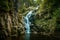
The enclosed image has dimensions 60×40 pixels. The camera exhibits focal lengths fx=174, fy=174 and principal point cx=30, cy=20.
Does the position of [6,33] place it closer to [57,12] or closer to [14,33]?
[14,33]

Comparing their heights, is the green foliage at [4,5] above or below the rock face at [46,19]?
above

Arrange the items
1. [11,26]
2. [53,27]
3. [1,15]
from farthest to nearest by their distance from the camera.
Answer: [53,27] < [11,26] < [1,15]

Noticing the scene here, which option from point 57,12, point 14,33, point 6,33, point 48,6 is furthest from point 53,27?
point 6,33

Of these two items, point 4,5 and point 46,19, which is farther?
point 46,19

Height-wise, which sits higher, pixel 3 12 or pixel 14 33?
pixel 3 12

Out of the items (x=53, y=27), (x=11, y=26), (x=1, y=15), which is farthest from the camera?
(x=53, y=27)

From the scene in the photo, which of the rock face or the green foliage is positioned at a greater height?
the green foliage

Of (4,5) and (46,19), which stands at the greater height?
(4,5)

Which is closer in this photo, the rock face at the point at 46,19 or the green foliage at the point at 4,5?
the green foliage at the point at 4,5

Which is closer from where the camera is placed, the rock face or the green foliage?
the green foliage

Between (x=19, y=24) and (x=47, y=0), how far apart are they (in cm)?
570

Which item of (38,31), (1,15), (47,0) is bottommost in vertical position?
(38,31)

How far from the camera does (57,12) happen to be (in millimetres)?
23250

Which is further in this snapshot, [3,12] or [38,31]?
[38,31]
